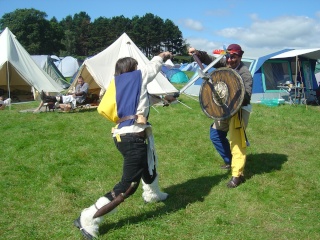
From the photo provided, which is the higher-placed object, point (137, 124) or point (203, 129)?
point (137, 124)

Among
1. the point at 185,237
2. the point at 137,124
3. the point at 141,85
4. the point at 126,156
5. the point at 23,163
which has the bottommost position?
the point at 185,237

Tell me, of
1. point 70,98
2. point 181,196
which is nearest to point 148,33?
point 70,98

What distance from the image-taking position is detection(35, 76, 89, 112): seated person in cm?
1039

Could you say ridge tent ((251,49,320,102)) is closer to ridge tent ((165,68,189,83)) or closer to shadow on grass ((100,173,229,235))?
shadow on grass ((100,173,229,235))

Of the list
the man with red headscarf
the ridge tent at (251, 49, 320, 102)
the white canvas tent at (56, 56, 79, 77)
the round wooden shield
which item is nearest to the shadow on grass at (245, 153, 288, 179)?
the man with red headscarf

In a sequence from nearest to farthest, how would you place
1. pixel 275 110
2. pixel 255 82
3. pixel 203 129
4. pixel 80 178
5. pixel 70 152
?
pixel 80 178
pixel 70 152
pixel 203 129
pixel 275 110
pixel 255 82

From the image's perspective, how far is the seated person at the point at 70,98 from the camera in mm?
10387

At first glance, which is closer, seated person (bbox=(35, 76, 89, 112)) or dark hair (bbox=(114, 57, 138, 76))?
dark hair (bbox=(114, 57, 138, 76))

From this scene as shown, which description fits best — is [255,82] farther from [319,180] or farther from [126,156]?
[126,156]

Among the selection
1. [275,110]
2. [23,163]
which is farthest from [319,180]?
[275,110]

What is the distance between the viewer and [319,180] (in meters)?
4.54

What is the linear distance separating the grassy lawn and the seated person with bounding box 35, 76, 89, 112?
→ 2.34 meters

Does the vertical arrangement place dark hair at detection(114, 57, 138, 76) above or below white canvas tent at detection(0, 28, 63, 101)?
below

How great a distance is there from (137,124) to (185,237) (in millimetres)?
1143
